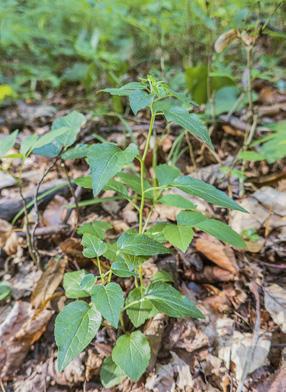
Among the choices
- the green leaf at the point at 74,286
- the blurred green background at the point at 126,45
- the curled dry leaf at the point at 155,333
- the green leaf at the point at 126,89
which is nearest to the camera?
the green leaf at the point at 126,89

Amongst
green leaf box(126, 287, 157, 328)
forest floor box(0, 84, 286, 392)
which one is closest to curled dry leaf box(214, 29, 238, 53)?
forest floor box(0, 84, 286, 392)

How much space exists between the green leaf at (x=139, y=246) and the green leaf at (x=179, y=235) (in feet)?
0.21

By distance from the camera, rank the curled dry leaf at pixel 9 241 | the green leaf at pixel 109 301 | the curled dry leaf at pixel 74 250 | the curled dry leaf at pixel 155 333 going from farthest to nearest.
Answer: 1. the curled dry leaf at pixel 9 241
2. the curled dry leaf at pixel 74 250
3. the curled dry leaf at pixel 155 333
4. the green leaf at pixel 109 301

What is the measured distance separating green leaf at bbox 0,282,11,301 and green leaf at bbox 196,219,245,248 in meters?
0.88

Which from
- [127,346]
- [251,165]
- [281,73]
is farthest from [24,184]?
[281,73]

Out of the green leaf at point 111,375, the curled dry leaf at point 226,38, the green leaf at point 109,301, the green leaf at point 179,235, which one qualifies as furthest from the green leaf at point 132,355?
the curled dry leaf at point 226,38

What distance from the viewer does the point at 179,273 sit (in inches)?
55.9

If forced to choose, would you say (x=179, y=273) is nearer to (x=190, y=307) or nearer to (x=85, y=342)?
(x=190, y=307)

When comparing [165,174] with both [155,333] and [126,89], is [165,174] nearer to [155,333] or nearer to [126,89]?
[126,89]

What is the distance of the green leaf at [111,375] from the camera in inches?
42.3

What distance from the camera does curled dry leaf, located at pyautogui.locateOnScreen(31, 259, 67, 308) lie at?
131cm

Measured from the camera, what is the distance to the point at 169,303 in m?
0.99

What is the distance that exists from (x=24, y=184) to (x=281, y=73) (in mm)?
1974

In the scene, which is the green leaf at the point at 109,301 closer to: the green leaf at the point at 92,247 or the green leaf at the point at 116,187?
the green leaf at the point at 92,247
